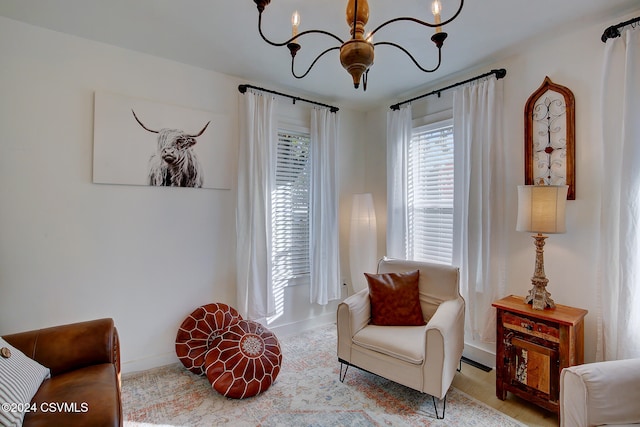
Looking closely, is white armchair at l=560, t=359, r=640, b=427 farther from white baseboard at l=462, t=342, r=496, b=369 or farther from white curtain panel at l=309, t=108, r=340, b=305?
white curtain panel at l=309, t=108, r=340, b=305

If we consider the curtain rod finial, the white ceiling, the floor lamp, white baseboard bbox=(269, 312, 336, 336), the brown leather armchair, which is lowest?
white baseboard bbox=(269, 312, 336, 336)

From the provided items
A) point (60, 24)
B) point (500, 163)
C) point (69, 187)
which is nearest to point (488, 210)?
point (500, 163)

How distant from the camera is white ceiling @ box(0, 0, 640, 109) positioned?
194 centimetres

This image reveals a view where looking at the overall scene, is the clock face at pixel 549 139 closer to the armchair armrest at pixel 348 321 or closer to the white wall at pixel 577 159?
the white wall at pixel 577 159

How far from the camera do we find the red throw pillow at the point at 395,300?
96.3 inches

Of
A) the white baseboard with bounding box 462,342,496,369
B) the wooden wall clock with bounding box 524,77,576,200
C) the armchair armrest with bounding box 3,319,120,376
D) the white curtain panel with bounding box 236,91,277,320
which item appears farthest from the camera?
the white curtain panel with bounding box 236,91,277,320

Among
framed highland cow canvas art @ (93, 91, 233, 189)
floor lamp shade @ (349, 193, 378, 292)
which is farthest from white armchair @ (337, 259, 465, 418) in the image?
framed highland cow canvas art @ (93, 91, 233, 189)

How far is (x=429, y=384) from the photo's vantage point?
1.97 meters

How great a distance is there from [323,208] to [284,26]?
1.88 m

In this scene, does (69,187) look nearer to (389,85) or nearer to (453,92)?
(389,85)

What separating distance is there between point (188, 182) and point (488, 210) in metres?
2.63

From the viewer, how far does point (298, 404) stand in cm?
217

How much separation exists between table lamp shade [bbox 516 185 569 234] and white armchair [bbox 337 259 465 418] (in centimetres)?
67

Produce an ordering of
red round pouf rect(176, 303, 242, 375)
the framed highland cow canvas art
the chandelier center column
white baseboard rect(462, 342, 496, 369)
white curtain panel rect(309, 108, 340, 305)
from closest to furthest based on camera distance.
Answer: the chandelier center column → the framed highland cow canvas art → red round pouf rect(176, 303, 242, 375) → white baseboard rect(462, 342, 496, 369) → white curtain panel rect(309, 108, 340, 305)
